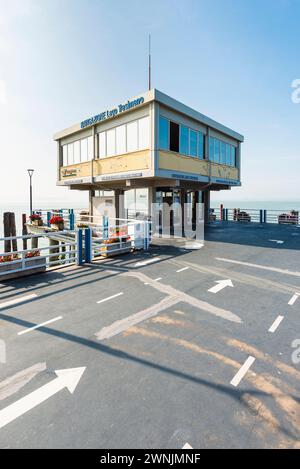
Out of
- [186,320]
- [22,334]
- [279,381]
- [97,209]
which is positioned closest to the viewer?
[279,381]

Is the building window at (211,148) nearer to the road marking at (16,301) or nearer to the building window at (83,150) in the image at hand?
the building window at (83,150)

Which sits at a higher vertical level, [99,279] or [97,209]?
[97,209]

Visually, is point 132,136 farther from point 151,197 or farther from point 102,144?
point 151,197

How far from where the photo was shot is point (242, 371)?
4176 mm

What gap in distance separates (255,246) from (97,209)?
47.6 feet

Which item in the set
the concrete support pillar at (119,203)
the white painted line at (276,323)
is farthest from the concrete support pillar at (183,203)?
the white painted line at (276,323)

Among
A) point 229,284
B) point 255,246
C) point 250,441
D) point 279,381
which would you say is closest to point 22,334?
point 250,441

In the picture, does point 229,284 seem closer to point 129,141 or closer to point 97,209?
point 129,141

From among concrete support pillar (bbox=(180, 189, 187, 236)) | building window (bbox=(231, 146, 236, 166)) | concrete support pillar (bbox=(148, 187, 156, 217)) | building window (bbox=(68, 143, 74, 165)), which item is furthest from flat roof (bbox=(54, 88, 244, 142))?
concrete support pillar (bbox=(180, 189, 187, 236))

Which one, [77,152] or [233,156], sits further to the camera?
[233,156]

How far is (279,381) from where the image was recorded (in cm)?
394

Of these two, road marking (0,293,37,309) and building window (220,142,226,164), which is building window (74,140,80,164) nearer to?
building window (220,142,226,164)

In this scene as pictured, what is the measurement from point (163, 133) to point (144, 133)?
1.17 meters

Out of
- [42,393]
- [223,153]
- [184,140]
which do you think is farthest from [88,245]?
[223,153]
